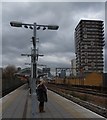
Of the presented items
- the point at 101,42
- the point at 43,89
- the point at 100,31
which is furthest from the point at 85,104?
the point at 101,42

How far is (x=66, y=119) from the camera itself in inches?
529

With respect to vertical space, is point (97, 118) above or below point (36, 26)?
below

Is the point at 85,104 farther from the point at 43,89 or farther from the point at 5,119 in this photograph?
the point at 5,119

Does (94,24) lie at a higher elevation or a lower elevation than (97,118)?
higher

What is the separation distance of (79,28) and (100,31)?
6.32 metres

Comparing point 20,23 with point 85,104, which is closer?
point 20,23

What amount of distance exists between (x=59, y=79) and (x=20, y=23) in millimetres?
129572

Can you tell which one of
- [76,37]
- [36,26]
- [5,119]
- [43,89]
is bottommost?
[5,119]

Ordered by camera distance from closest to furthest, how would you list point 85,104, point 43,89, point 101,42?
point 43,89 < point 85,104 < point 101,42

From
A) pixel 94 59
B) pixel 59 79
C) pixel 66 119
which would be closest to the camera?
pixel 66 119

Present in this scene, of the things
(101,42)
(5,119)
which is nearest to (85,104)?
(5,119)

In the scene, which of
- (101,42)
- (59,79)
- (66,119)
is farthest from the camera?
(59,79)

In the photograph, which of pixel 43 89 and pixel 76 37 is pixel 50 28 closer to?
pixel 43 89

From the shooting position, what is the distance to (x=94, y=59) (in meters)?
68.2
